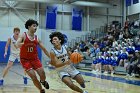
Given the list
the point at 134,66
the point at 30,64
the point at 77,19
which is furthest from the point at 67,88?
the point at 77,19

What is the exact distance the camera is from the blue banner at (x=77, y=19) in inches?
1168

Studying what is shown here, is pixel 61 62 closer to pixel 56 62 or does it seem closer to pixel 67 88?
pixel 56 62

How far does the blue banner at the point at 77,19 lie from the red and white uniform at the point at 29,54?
22.6m

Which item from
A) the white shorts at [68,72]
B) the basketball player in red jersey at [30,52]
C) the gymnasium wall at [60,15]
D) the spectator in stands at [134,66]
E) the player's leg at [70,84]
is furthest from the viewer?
the gymnasium wall at [60,15]

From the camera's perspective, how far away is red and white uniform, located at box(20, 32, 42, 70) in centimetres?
705

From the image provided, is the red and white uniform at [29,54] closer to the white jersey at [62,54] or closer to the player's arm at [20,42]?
the player's arm at [20,42]

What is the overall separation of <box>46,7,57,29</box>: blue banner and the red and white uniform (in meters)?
21.8

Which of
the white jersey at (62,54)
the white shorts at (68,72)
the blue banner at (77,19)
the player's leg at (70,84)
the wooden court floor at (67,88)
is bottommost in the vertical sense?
the wooden court floor at (67,88)

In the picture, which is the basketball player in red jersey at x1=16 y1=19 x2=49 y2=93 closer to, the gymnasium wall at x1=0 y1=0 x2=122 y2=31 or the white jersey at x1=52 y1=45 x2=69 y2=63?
the white jersey at x1=52 y1=45 x2=69 y2=63

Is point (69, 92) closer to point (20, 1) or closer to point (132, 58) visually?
point (132, 58)

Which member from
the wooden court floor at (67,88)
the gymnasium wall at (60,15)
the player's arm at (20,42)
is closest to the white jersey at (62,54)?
the player's arm at (20,42)

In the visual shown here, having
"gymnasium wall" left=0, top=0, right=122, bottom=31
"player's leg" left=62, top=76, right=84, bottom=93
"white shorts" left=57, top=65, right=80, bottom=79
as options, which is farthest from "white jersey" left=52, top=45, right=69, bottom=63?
"gymnasium wall" left=0, top=0, right=122, bottom=31

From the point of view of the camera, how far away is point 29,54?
7.13 metres

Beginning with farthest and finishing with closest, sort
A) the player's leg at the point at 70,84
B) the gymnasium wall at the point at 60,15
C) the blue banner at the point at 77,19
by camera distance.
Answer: the blue banner at the point at 77,19
the gymnasium wall at the point at 60,15
the player's leg at the point at 70,84
